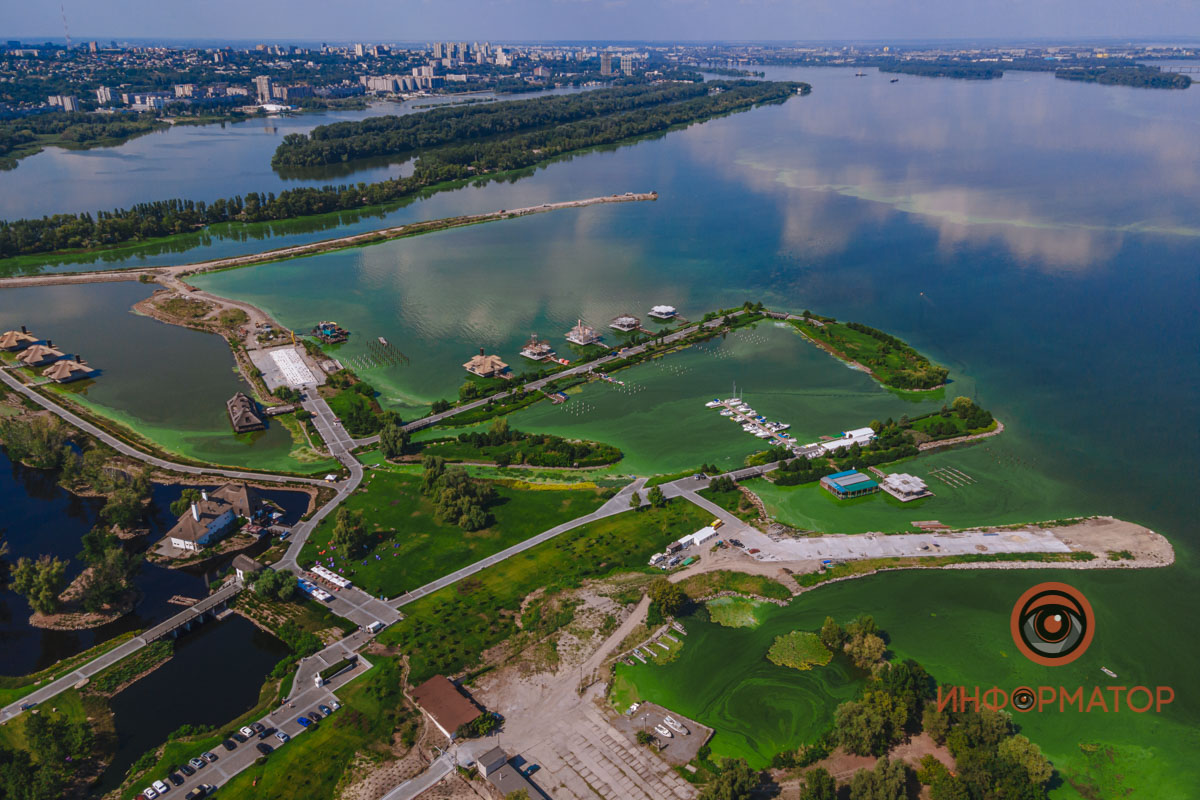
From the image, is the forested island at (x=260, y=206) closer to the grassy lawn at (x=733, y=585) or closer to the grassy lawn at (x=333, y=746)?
the grassy lawn at (x=333, y=746)

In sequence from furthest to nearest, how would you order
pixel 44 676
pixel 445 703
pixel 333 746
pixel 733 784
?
1. pixel 44 676
2. pixel 445 703
3. pixel 333 746
4. pixel 733 784

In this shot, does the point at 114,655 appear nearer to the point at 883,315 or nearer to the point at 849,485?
the point at 849,485

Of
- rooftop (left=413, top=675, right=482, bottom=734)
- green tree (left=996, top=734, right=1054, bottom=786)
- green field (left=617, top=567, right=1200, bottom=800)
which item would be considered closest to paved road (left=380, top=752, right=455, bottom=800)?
rooftop (left=413, top=675, right=482, bottom=734)

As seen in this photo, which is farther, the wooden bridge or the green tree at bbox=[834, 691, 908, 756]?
the wooden bridge

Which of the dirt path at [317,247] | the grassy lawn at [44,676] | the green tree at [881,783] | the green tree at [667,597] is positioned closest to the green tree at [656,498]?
the green tree at [667,597]

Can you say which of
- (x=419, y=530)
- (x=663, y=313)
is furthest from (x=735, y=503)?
(x=663, y=313)

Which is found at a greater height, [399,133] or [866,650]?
[399,133]

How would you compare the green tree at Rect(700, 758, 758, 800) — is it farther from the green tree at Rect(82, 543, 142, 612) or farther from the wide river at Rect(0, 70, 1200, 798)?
the green tree at Rect(82, 543, 142, 612)
